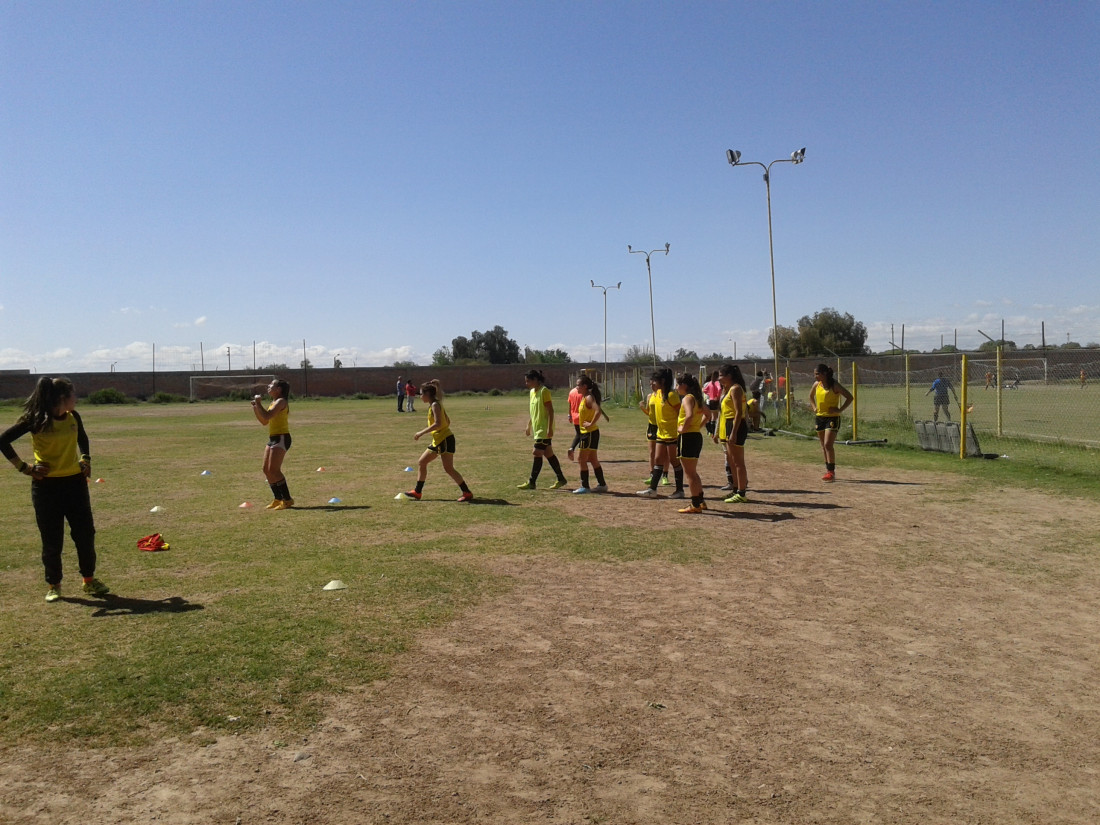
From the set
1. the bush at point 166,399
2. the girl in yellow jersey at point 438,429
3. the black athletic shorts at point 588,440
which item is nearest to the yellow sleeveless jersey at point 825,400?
the black athletic shorts at point 588,440

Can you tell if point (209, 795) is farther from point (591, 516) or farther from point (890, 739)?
point (591, 516)

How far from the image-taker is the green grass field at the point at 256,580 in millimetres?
4949

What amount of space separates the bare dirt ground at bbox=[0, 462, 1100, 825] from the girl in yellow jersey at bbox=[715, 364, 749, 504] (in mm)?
4289

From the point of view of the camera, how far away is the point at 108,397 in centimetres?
6694

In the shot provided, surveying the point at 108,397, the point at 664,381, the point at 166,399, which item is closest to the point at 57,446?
the point at 664,381

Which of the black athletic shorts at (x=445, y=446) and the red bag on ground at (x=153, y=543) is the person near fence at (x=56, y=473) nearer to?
the red bag on ground at (x=153, y=543)

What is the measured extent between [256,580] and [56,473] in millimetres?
1800

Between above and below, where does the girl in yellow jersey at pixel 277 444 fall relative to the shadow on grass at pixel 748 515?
above

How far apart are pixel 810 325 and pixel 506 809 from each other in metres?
86.4

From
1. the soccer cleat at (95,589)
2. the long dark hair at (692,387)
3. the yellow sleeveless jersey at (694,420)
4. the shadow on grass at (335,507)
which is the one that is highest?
the long dark hair at (692,387)

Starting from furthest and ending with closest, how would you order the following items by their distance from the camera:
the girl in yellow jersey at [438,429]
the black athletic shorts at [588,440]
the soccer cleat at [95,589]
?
the black athletic shorts at [588,440] < the girl in yellow jersey at [438,429] < the soccer cleat at [95,589]

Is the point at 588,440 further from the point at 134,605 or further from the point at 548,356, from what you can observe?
the point at 548,356

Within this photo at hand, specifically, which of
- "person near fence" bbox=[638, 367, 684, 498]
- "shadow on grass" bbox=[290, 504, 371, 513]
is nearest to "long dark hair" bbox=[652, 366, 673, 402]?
"person near fence" bbox=[638, 367, 684, 498]

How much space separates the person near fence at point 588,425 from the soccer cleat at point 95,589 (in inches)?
273
